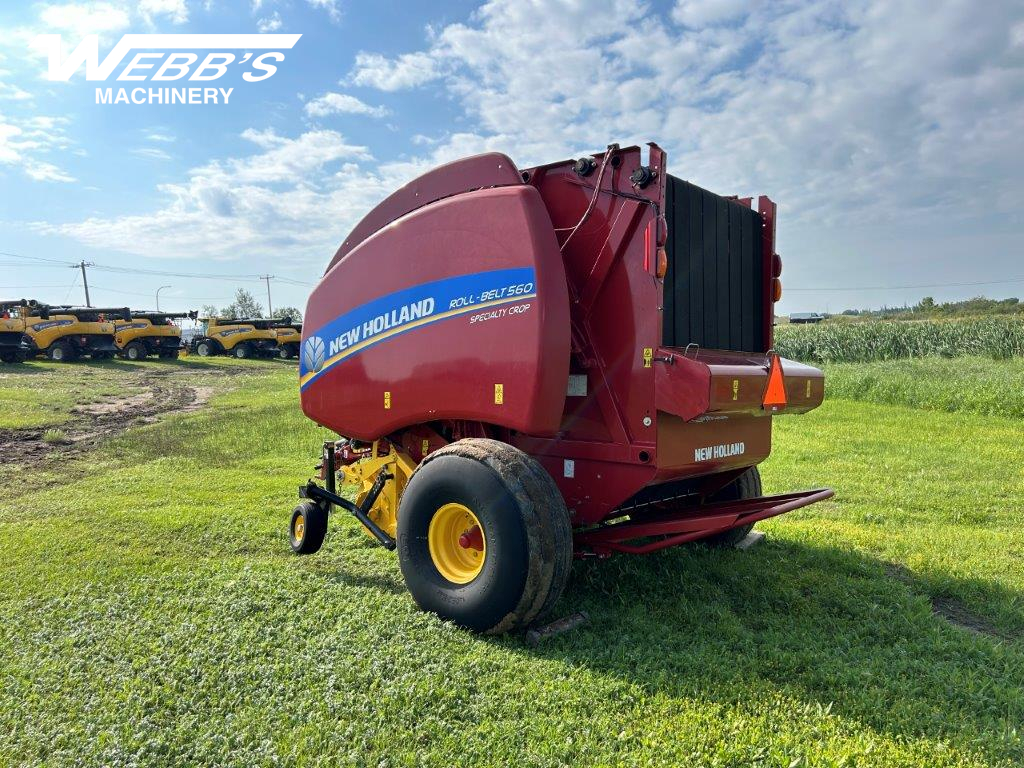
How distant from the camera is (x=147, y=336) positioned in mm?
30281

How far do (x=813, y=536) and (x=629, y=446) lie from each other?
→ 2.53 m

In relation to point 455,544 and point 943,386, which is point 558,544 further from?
point 943,386

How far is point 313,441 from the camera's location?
10789 millimetres

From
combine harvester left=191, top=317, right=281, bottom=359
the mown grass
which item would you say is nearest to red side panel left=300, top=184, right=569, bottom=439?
the mown grass

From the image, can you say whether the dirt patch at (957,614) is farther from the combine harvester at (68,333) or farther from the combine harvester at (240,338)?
the combine harvester at (240,338)

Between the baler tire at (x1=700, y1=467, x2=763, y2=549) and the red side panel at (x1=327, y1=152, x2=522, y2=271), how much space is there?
273 cm

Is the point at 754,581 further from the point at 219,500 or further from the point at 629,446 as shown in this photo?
the point at 219,500

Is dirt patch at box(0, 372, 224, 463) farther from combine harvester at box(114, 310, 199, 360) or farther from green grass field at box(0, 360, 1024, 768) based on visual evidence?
combine harvester at box(114, 310, 199, 360)

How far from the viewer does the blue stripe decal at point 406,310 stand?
12.8 ft

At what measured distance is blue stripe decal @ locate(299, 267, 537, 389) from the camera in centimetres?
390

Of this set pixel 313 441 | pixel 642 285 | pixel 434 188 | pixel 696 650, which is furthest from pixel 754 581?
pixel 313 441

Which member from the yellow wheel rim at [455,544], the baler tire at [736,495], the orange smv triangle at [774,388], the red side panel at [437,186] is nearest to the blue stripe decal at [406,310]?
the red side panel at [437,186]

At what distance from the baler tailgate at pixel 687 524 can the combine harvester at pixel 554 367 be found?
16 mm

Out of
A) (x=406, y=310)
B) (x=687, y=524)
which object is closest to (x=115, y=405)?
(x=406, y=310)
